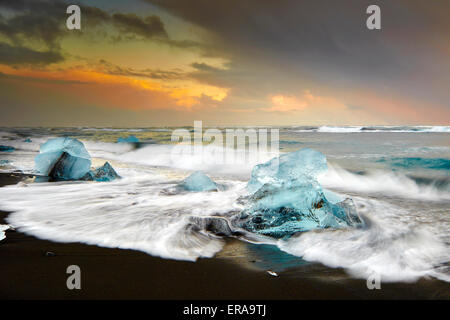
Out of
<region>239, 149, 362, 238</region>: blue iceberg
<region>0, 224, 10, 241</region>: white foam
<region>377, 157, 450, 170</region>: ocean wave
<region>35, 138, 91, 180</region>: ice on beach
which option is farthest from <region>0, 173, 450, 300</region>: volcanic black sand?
<region>377, 157, 450, 170</region>: ocean wave

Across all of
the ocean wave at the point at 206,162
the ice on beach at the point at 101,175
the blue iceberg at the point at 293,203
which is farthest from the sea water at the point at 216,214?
the ocean wave at the point at 206,162

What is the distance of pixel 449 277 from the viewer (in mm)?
2326

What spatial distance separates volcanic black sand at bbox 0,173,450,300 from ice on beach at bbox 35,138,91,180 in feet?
15.4

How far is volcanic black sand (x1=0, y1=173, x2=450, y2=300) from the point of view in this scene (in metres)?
2.02

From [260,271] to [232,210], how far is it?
179cm

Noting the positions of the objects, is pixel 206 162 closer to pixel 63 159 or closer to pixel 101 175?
pixel 101 175

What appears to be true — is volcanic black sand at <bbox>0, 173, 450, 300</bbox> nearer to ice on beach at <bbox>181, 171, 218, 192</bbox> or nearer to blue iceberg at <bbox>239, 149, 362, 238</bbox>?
blue iceberg at <bbox>239, 149, 362, 238</bbox>

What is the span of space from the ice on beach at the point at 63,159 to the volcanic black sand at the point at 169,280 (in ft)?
15.4

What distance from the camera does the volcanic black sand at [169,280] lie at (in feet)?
6.62
